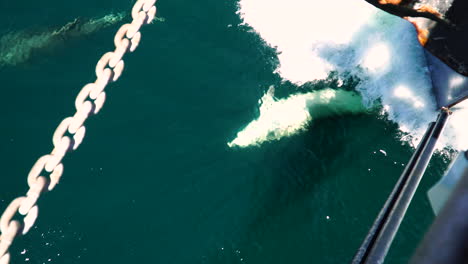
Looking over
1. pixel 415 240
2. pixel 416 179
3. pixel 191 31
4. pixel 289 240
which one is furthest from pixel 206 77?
pixel 416 179

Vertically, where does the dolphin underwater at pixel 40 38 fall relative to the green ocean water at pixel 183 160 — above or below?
above

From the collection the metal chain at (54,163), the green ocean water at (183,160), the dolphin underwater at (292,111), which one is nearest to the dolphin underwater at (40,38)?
the green ocean water at (183,160)

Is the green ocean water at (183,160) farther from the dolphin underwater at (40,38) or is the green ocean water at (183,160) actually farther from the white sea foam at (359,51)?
the white sea foam at (359,51)

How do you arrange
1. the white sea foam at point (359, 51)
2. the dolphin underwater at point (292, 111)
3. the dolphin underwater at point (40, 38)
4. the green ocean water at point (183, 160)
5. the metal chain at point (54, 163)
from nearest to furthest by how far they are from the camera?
the metal chain at point (54, 163) → the green ocean water at point (183, 160) → the dolphin underwater at point (40, 38) → the dolphin underwater at point (292, 111) → the white sea foam at point (359, 51)

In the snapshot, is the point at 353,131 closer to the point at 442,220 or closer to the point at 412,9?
the point at 412,9

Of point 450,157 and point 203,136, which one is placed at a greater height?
point 203,136

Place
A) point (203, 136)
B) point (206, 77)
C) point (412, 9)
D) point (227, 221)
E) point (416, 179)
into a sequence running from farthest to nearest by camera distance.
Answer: point (206, 77)
point (203, 136)
point (227, 221)
point (412, 9)
point (416, 179)
